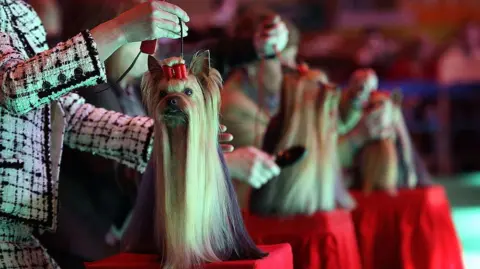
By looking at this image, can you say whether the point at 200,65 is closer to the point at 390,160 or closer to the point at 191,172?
the point at 191,172

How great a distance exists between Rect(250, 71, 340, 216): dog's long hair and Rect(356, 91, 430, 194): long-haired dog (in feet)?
2.95

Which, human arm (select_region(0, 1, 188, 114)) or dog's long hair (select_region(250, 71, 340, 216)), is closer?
human arm (select_region(0, 1, 188, 114))

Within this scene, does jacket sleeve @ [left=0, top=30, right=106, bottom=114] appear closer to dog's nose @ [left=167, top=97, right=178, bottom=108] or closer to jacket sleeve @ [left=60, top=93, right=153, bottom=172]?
dog's nose @ [left=167, top=97, right=178, bottom=108]

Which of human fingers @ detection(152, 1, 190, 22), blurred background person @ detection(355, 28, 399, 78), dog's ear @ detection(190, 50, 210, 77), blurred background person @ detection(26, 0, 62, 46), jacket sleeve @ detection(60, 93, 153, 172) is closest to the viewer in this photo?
human fingers @ detection(152, 1, 190, 22)

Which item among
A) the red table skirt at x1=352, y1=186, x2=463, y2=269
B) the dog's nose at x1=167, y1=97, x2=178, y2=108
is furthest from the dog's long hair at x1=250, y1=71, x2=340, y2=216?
the dog's nose at x1=167, y1=97, x2=178, y2=108

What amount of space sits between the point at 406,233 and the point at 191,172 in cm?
135

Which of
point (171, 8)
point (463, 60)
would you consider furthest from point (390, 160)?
point (463, 60)

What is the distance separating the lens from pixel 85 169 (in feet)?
6.53

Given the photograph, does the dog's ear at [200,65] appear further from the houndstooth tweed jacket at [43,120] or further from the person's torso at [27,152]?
the person's torso at [27,152]

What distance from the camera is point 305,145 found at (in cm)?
211

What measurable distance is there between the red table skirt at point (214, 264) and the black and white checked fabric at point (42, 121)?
0.14m

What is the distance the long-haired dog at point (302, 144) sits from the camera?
2.07m

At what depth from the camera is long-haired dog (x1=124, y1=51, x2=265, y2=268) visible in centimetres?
127

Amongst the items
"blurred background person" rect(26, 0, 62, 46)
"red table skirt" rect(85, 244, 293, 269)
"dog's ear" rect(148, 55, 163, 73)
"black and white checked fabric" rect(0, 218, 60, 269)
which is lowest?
"red table skirt" rect(85, 244, 293, 269)
